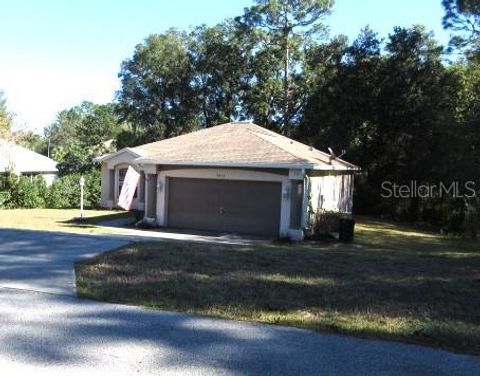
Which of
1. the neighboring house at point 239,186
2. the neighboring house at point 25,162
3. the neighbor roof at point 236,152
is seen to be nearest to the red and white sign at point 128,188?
the neighbor roof at point 236,152

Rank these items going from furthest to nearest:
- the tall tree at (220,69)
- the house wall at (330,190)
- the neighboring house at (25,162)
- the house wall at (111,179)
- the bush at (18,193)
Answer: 1. the tall tree at (220,69)
2. the neighboring house at (25,162)
3. the house wall at (111,179)
4. the bush at (18,193)
5. the house wall at (330,190)

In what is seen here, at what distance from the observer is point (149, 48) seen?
138 feet

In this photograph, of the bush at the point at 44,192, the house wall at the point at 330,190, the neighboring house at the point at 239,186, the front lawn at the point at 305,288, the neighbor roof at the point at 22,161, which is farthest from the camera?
the neighbor roof at the point at 22,161

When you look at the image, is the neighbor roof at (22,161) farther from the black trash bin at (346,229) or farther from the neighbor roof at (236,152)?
the black trash bin at (346,229)

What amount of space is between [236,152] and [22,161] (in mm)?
23603

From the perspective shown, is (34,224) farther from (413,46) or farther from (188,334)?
(413,46)

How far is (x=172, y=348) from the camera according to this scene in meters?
5.21

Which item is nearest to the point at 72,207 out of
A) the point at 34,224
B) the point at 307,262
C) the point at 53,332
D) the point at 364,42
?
the point at 34,224

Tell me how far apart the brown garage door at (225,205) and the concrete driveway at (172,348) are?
14.4 metres

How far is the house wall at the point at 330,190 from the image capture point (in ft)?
71.0

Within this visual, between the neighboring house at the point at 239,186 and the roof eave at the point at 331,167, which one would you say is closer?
the neighboring house at the point at 239,186

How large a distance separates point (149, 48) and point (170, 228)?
75.5 ft
